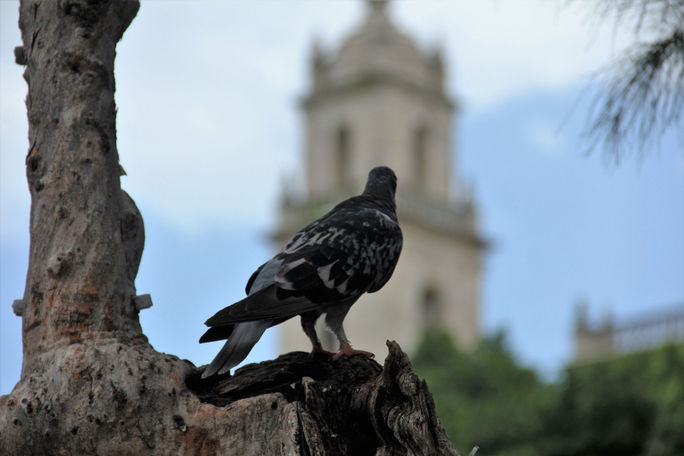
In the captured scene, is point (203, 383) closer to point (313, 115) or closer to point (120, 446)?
point (120, 446)

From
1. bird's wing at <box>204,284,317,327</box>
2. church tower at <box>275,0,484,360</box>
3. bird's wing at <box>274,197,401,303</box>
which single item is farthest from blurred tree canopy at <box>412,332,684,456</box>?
church tower at <box>275,0,484,360</box>

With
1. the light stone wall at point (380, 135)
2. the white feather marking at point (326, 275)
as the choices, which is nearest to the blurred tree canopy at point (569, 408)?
the white feather marking at point (326, 275)

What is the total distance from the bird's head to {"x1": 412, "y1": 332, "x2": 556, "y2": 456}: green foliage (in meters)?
17.7

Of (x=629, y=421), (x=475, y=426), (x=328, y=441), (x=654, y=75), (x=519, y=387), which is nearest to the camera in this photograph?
(x=328, y=441)

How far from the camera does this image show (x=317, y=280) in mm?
5699

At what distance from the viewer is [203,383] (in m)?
5.64

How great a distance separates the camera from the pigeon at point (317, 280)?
5.57 m

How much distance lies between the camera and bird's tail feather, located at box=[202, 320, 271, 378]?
18.1 ft

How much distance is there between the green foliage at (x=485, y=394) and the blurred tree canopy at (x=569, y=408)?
0.02 meters

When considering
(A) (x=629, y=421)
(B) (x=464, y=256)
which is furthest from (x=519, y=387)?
(B) (x=464, y=256)

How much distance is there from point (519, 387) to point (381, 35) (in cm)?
2051

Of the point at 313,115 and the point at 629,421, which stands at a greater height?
the point at 313,115

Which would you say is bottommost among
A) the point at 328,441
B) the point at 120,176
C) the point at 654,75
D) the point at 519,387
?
the point at 328,441

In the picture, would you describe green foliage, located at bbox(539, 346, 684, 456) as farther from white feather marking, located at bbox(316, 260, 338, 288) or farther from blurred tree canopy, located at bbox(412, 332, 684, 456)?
white feather marking, located at bbox(316, 260, 338, 288)
